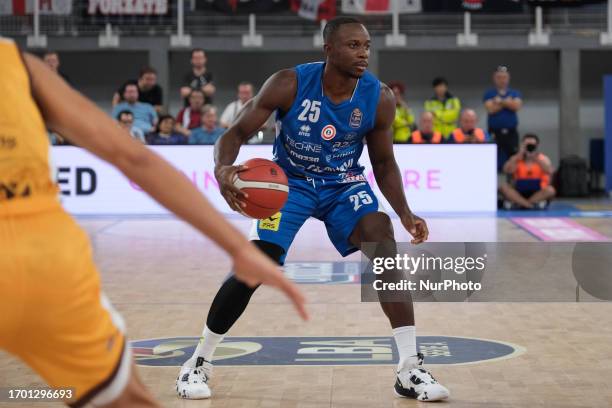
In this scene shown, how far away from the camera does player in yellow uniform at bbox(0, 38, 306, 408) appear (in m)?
2.28

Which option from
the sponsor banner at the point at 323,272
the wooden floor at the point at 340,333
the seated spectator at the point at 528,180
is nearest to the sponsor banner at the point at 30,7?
the seated spectator at the point at 528,180

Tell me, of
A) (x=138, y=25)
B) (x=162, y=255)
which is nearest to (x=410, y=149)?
(x=162, y=255)

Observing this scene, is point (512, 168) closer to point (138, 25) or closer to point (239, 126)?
point (138, 25)

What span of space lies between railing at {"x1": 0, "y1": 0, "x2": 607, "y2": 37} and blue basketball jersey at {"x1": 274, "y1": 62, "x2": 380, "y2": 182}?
14.8m

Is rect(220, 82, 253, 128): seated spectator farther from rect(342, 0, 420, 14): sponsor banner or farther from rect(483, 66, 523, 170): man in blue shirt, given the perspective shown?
rect(342, 0, 420, 14): sponsor banner

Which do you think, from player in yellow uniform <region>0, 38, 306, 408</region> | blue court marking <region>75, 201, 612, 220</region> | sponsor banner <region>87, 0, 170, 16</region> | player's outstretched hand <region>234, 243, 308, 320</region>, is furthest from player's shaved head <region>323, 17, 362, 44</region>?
sponsor banner <region>87, 0, 170, 16</region>

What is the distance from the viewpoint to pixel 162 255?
34.6 feet

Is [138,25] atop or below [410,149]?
atop

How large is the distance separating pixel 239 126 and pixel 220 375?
4.14ft

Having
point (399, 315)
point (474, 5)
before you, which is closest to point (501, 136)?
point (474, 5)

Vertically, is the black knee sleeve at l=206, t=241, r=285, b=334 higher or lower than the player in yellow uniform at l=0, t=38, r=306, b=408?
lower

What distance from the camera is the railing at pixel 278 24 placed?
19.8 meters

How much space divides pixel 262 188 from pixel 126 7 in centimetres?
1506

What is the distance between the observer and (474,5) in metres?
19.1
